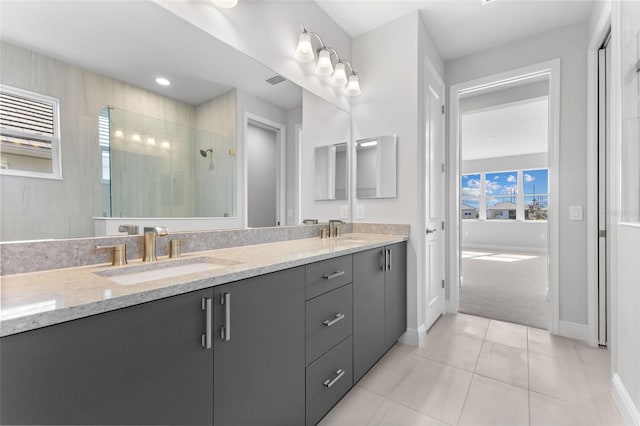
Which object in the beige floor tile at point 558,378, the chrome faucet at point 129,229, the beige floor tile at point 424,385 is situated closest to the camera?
the chrome faucet at point 129,229

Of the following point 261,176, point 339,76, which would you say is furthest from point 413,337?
point 339,76

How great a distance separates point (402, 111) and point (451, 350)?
1900mm

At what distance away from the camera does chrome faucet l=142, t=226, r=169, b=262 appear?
1179 millimetres

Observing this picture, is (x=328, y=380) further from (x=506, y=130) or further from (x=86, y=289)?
(x=506, y=130)

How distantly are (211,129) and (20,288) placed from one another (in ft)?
3.25

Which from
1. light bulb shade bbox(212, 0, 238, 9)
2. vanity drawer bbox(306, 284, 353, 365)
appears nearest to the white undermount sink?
vanity drawer bbox(306, 284, 353, 365)

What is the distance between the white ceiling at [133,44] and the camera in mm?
958

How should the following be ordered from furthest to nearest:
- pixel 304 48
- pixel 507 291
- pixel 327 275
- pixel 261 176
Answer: pixel 507 291 → pixel 304 48 → pixel 261 176 → pixel 327 275

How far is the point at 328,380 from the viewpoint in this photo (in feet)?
4.58

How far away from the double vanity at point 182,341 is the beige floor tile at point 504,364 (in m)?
0.99

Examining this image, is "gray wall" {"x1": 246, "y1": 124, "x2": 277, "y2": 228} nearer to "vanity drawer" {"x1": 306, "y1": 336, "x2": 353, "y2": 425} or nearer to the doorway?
the doorway

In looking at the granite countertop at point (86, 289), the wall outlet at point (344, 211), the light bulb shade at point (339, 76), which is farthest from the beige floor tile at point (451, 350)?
the light bulb shade at point (339, 76)

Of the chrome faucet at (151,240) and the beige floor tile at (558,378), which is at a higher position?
the chrome faucet at (151,240)

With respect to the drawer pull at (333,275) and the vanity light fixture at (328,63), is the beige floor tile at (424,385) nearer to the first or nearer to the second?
the drawer pull at (333,275)
